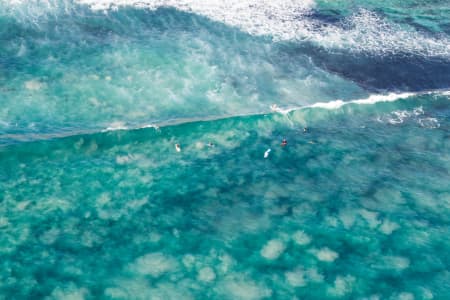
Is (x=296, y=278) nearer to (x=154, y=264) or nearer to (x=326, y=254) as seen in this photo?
(x=326, y=254)

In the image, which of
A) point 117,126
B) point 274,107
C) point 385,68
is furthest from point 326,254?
point 385,68

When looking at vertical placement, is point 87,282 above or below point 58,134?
below

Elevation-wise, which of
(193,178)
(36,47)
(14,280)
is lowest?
(14,280)

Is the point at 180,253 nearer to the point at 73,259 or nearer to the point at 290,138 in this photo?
the point at 73,259

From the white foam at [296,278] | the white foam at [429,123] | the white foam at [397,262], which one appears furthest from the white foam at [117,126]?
the white foam at [429,123]

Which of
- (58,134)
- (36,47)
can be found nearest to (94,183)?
(58,134)

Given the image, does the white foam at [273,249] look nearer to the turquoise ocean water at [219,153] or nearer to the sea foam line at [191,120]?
the turquoise ocean water at [219,153]
